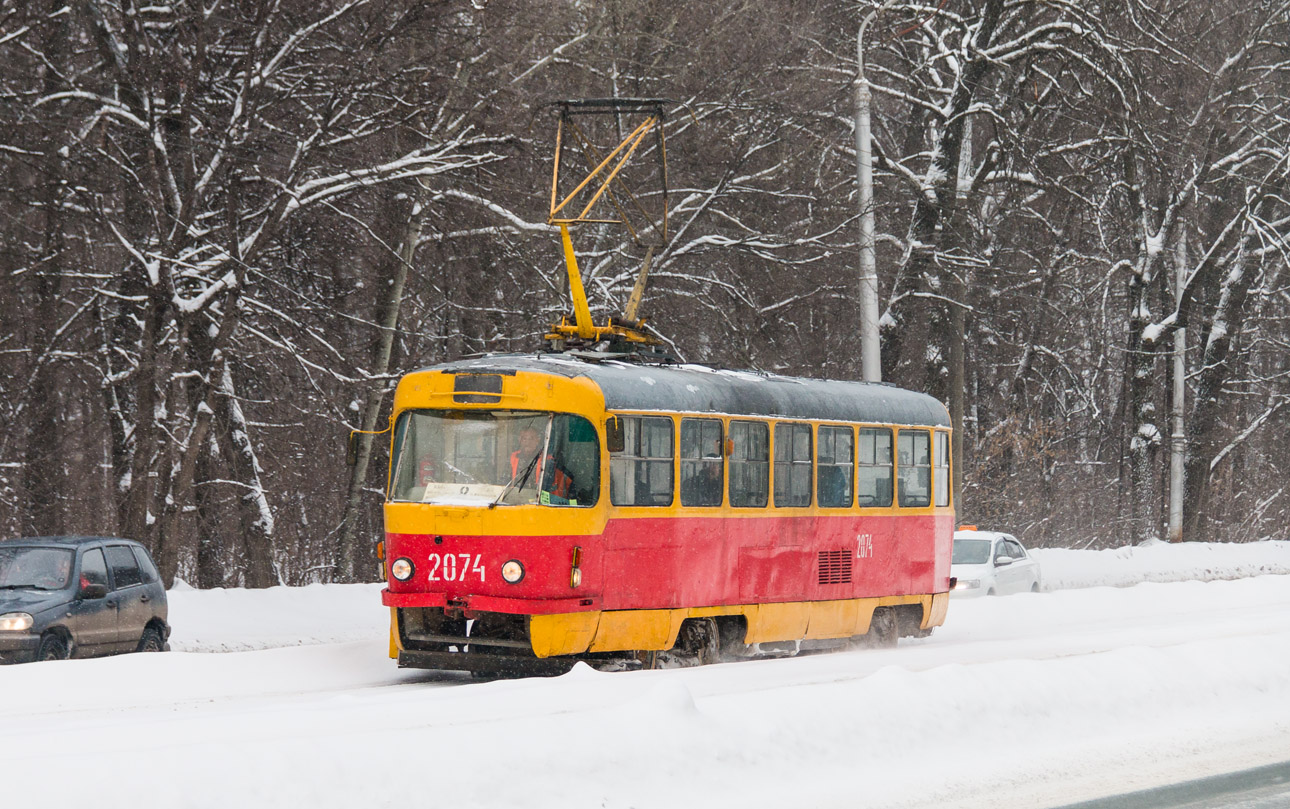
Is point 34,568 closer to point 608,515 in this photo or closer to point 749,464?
point 608,515

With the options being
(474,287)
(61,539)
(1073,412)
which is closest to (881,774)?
(61,539)

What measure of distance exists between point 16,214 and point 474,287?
24.4 ft

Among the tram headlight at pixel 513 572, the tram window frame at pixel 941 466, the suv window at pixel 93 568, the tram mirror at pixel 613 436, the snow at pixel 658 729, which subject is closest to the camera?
the snow at pixel 658 729

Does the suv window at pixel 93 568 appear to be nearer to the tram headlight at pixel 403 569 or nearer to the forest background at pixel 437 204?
the tram headlight at pixel 403 569

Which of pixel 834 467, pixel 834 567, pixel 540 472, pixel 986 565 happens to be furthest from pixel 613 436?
pixel 986 565

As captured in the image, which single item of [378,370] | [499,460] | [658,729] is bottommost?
[658,729]

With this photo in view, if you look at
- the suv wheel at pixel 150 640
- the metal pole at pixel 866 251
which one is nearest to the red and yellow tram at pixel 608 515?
the suv wheel at pixel 150 640

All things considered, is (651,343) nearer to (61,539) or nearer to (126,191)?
(61,539)

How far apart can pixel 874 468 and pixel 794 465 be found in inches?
68.9

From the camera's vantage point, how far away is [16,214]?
25.6 m

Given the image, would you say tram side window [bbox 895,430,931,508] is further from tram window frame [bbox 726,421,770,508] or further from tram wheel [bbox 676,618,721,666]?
tram wheel [bbox 676,618,721,666]

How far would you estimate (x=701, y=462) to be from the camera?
51.3 ft

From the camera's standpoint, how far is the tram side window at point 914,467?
19.0 metres

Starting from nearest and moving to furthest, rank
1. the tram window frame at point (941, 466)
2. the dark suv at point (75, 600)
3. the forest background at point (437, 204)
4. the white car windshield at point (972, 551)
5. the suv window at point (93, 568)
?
the dark suv at point (75, 600) < the suv window at point (93, 568) < the tram window frame at point (941, 466) < the forest background at point (437, 204) < the white car windshield at point (972, 551)
